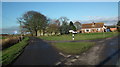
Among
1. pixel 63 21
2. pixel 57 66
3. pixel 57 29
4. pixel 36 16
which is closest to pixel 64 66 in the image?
pixel 57 66

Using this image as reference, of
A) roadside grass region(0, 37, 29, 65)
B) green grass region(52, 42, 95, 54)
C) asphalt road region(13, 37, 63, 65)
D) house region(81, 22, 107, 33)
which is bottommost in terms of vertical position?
roadside grass region(0, 37, 29, 65)

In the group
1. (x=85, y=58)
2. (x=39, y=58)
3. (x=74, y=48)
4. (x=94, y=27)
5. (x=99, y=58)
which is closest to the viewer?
(x=99, y=58)

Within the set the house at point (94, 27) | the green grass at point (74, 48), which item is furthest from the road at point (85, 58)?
the house at point (94, 27)

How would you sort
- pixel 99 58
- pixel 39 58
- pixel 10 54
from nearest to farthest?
pixel 99 58 → pixel 39 58 → pixel 10 54

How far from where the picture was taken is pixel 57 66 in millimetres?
5402

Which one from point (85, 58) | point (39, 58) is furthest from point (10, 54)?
point (85, 58)

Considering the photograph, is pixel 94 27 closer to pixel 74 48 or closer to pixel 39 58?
pixel 74 48

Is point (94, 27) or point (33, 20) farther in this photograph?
point (94, 27)

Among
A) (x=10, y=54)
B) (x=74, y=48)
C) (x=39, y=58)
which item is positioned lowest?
(x=10, y=54)

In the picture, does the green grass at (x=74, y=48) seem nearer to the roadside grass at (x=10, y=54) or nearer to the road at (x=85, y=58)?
the road at (x=85, y=58)

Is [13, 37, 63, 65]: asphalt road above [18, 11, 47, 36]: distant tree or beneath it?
beneath

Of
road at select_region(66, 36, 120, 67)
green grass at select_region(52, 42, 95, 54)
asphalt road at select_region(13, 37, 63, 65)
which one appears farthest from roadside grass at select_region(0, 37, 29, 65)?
road at select_region(66, 36, 120, 67)

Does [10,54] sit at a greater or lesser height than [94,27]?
lesser

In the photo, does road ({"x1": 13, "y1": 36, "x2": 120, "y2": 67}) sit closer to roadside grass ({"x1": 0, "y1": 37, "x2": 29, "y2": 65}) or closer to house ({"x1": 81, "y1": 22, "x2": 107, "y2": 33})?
roadside grass ({"x1": 0, "y1": 37, "x2": 29, "y2": 65})
